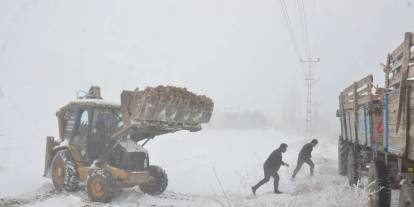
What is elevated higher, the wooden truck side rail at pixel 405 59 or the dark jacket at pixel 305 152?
the wooden truck side rail at pixel 405 59

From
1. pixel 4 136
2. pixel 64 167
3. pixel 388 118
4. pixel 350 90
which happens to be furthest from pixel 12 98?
pixel 388 118

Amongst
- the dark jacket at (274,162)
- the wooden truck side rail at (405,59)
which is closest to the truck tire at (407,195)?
the wooden truck side rail at (405,59)

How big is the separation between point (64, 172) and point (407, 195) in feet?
26.9

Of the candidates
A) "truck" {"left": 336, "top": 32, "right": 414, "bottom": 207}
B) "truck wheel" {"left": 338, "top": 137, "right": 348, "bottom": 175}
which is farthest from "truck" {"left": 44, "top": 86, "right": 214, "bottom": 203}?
"truck wheel" {"left": 338, "top": 137, "right": 348, "bottom": 175}

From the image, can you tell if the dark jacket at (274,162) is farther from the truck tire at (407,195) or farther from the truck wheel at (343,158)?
the truck tire at (407,195)

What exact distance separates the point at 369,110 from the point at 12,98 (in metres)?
39.6

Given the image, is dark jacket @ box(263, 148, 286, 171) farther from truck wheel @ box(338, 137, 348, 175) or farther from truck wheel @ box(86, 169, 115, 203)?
truck wheel @ box(86, 169, 115, 203)

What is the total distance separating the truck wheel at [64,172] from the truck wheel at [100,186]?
734 mm

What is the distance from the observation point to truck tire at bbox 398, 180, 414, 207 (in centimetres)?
497

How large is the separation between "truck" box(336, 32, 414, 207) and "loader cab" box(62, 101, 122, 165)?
5.64 meters

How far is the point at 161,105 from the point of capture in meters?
9.51

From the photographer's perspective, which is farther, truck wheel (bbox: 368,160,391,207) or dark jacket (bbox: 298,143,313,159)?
dark jacket (bbox: 298,143,313,159)

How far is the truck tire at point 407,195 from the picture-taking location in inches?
196

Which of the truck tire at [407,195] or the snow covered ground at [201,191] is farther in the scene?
the snow covered ground at [201,191]
